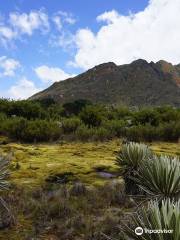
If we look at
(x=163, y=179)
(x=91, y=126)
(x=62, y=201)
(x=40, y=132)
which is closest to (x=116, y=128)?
(x=91, y=126)

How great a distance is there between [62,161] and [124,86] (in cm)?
7632

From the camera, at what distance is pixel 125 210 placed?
252 inches

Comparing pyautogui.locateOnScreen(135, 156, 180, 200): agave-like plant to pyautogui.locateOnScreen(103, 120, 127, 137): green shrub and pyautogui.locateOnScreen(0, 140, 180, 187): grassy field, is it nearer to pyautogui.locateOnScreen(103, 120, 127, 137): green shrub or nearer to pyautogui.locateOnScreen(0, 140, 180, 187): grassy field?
pyautogui.locateOnScreen(0, 140, 180, 187): grassy field

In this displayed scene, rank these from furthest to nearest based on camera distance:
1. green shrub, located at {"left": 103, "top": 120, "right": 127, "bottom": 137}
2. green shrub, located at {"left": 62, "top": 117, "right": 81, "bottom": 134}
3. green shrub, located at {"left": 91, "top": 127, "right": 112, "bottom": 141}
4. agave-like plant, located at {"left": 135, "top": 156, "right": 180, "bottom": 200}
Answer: green shrub, located at {"left": 62, "top": 117, "right": 81, "bottom": 134} < green shrub, located at {"left": 103, "top": 120, "right": 127, "bottom": 137} < green shrub, located at {"left": 91, "top": 127, "right": 112, "bottom": 141} < agave-like plant, located at {"left": 135, "top": 156, "right": 180, "bottom": 200}

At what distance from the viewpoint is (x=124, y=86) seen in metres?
85.5

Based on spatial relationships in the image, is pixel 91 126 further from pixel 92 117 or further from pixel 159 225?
pixel 159 225

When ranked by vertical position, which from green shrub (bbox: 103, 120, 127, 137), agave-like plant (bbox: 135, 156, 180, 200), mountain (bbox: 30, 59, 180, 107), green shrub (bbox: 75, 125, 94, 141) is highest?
mountain (bbox: 30, 59, 180, 107)

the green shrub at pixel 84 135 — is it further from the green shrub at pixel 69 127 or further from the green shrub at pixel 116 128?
the green shrub at pixel 69 127

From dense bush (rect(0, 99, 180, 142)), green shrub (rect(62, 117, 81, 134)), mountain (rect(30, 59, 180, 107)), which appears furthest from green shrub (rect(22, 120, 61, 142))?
mountain (rect(30, 59, 180, 107))

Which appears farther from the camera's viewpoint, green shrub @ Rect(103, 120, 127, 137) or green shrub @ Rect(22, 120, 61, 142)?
green shrub @ Rect(103, 120, 127, 137)

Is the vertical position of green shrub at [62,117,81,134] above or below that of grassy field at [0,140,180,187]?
above

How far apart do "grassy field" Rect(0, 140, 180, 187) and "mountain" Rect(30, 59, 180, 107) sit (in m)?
61.0

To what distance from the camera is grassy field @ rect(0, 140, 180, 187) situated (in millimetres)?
8469

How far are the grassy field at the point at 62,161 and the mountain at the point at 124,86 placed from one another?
2401 inches
